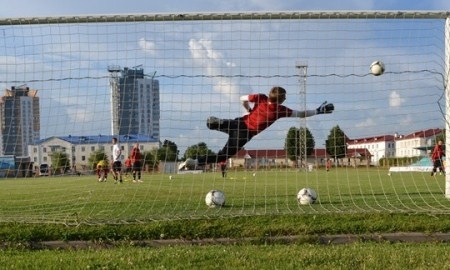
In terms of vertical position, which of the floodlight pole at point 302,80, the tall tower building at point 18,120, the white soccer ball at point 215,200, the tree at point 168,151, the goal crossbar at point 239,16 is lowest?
the white soccer ball at point 215,200

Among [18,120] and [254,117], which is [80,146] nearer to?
[18,120]

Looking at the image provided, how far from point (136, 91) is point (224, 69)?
148cm

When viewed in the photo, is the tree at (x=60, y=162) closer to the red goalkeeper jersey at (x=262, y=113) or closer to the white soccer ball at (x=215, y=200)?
the white soccer ball at (x=215, y=200)

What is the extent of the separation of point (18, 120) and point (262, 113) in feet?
13.4

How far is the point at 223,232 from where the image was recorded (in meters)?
7.29

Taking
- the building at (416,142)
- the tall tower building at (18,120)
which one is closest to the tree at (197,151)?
the tall tower building at (18,120)

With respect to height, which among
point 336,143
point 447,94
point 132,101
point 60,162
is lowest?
point 60,162

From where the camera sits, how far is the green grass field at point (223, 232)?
17.8 feet

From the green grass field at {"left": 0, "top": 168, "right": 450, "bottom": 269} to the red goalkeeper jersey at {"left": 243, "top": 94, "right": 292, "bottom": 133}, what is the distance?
135cm

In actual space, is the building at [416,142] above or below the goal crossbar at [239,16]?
below

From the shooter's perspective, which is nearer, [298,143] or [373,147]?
[298,143]

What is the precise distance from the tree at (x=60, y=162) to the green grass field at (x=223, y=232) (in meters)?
0.68

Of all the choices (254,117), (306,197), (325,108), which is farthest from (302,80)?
(306,197)

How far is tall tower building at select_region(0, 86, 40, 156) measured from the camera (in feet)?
31.1
